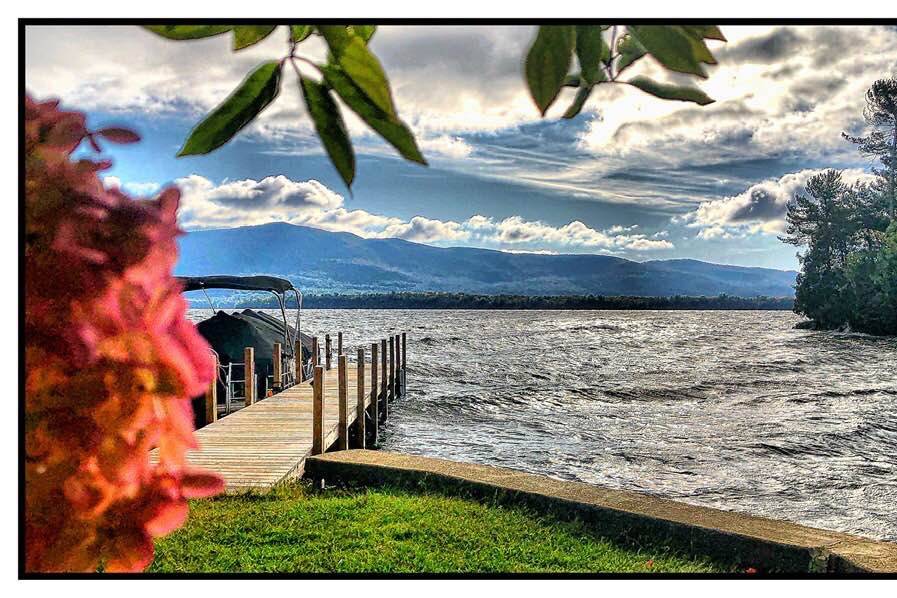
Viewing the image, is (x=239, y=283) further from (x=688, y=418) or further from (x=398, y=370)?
(x=688, y=418)

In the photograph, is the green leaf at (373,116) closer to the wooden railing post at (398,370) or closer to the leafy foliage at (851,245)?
the wooden railing post at (398,370)

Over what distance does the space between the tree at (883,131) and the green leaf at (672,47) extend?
571 inches

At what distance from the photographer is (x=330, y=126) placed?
62cm

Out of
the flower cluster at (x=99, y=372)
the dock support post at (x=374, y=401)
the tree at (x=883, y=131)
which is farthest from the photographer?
the tree at (x=883, y=131)

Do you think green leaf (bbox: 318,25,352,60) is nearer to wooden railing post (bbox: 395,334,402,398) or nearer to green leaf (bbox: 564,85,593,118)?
green leaf (bbox: 564,85,593,118)

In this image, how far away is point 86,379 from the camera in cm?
96

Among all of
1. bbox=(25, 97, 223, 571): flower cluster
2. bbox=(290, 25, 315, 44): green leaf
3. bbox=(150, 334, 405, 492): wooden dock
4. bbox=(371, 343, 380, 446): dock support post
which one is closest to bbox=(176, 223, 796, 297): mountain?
bbox=(371, 343, 380, 446): dock support post

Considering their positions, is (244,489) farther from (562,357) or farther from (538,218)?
(562,357)

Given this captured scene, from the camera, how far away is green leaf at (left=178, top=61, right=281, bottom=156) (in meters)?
0.65

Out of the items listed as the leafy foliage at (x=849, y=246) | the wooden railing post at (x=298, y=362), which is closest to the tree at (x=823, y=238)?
the leafy foliage at (x=849, y=246)

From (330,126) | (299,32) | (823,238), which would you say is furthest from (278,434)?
(823,238)

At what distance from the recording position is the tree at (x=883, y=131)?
14.3 meters

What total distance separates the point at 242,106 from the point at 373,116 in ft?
0.38
